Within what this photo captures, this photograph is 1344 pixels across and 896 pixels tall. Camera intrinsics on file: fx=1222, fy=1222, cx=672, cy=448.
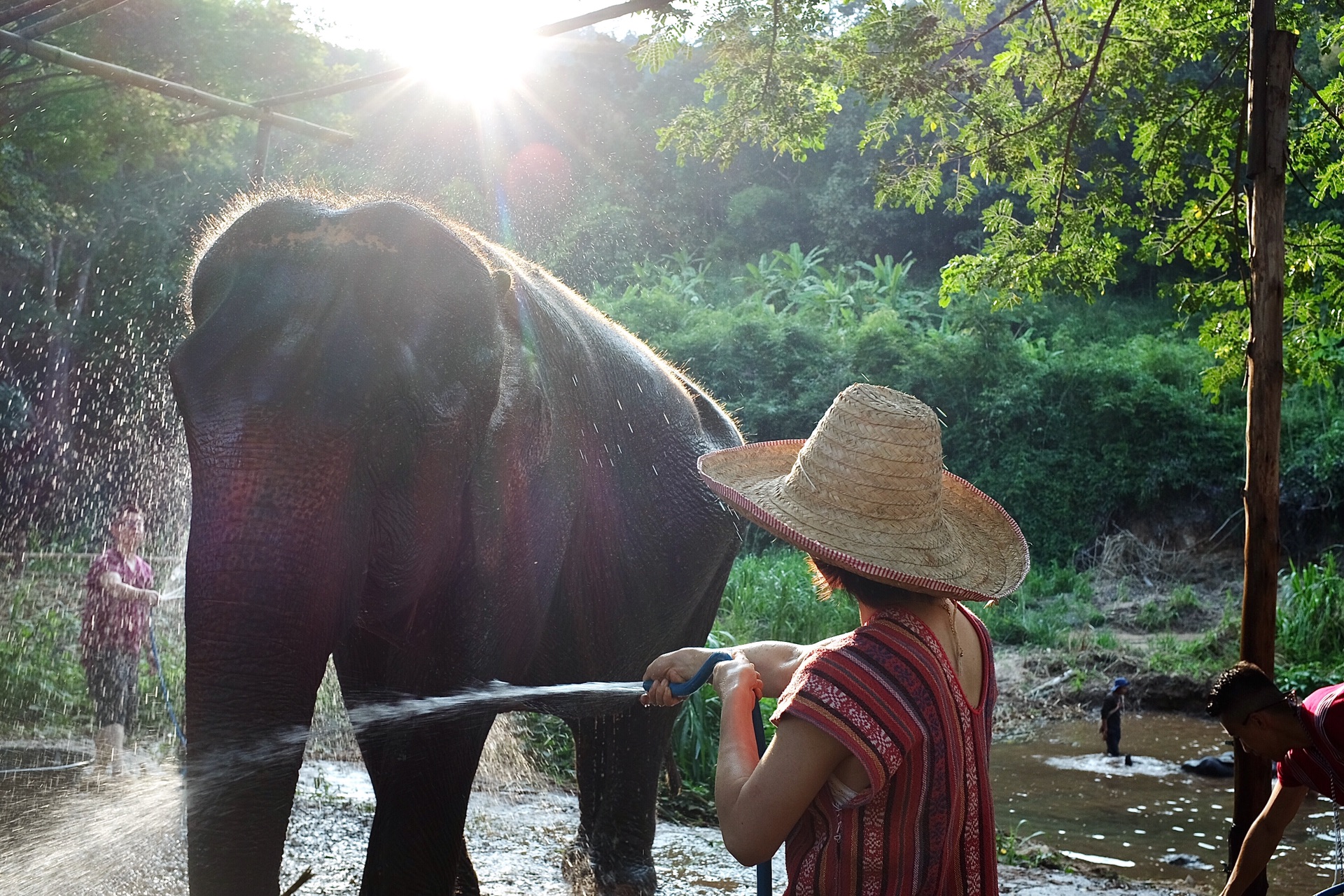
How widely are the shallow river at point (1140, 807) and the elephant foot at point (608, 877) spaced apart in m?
2.64

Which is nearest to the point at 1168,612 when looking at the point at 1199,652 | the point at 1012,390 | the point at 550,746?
the point at 1199,652

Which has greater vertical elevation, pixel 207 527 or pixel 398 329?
pixel 398 329

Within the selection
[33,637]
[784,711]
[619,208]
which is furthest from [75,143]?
[619,208]

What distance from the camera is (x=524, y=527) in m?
3.26

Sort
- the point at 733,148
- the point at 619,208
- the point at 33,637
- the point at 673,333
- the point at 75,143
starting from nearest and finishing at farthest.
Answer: the point at 733,148 → the point at 33,637 → the point at 75,143 → the point at 673,333 → the point at 619,208

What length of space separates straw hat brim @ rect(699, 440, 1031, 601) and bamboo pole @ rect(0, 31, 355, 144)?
544cm

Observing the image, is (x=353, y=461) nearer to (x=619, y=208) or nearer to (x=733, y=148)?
(x=733, y=148)

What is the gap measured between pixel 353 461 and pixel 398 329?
0.34m

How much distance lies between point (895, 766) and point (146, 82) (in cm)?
652

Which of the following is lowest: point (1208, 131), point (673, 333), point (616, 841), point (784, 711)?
point (616, 841)

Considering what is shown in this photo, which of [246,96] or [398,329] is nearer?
[398,329]

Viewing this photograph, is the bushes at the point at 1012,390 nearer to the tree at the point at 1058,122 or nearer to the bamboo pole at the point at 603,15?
the tree at the point at 1058,122

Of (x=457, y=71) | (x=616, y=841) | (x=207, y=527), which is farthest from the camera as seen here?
(x=457, y=71)

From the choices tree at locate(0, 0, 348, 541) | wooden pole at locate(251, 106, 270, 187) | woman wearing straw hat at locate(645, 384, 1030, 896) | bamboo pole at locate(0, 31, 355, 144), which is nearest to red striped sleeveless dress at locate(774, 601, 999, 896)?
woman wearing straw hat at locate(645, 384, 1030, 896)
